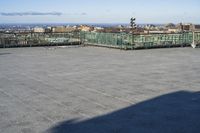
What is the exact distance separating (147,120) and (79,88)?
3.33 metres

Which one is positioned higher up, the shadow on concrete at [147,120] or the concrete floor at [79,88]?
the concrete floor at [79,88]

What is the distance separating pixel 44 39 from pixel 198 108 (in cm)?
1981

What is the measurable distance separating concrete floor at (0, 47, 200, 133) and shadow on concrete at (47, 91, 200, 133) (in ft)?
0.19

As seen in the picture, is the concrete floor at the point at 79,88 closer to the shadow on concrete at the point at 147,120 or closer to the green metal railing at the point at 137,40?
the shadow on concrete at the point at 147,120

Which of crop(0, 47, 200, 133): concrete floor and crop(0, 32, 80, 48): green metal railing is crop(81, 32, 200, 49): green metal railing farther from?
crop(0, 47, 200, 133): concrete floor

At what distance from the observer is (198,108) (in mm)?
7477

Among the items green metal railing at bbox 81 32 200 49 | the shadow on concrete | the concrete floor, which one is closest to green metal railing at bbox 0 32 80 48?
green metal railing at bbox 81 32 200 49

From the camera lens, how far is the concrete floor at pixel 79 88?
6.65 m

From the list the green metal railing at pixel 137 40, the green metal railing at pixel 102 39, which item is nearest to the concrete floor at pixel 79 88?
the green metal railing at pixel 137 40

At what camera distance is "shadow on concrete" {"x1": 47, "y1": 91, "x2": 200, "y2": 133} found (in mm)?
5988

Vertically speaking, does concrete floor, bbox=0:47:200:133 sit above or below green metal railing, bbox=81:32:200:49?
below

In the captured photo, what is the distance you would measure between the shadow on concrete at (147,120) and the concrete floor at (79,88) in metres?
0.06

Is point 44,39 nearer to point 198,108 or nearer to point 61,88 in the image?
point 61,88

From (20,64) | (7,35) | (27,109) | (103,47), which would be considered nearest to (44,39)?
(7,35)
